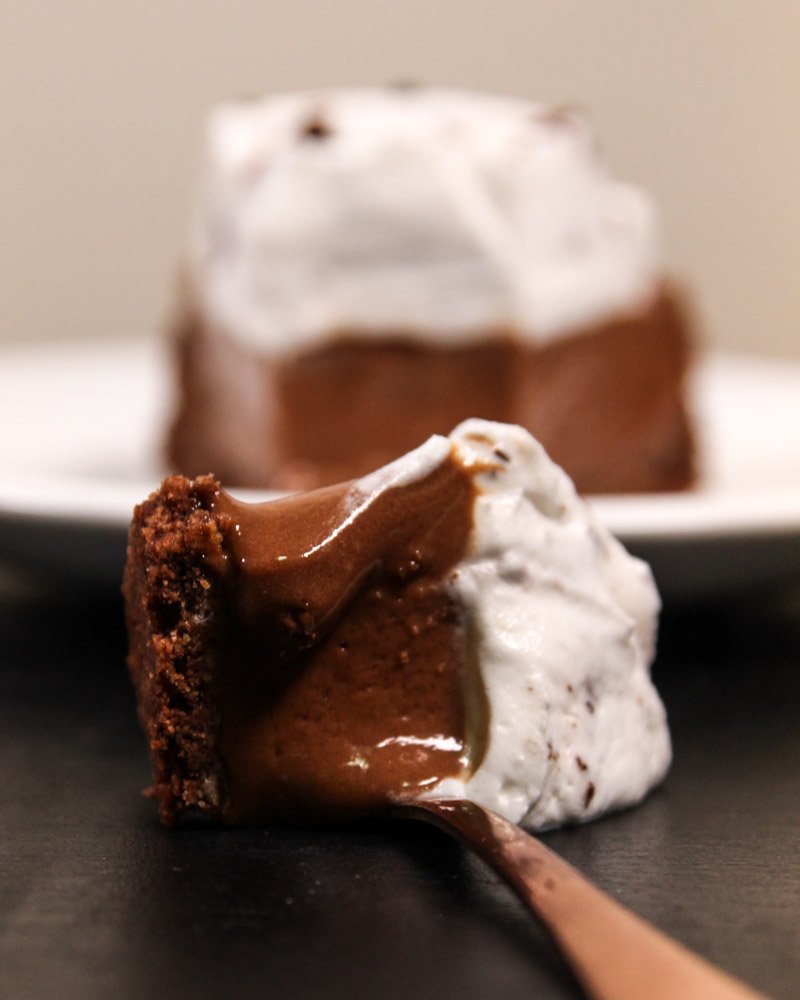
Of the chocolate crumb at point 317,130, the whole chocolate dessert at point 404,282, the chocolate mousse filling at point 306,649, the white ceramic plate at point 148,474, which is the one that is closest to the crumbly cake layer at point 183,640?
the chocolate mousse filling at point 306,649

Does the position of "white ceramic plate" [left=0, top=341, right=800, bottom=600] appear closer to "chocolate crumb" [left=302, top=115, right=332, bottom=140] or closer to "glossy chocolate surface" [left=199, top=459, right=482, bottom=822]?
"glossy chocolate surface" [left=199, top=459, right=482, bottom=822]

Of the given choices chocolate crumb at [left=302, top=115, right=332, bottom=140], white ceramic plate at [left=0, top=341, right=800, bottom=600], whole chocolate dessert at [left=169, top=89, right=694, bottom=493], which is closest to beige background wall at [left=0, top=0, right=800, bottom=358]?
white ceramic plate at [left=0, top=341, right=800, bottom=600]

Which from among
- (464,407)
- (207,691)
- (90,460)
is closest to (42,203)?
(90,460)

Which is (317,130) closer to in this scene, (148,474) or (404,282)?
(404,282)

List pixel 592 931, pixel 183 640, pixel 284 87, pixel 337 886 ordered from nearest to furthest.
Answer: pixel 592 931 < pixel 337 886 < pixel 183 640 < pixel 284 87

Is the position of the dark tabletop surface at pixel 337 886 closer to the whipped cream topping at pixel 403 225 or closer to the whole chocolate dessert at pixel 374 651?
the whole chocolate dessert at pixel 374 651

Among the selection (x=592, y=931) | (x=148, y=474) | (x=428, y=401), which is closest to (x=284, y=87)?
(x=148, y=474)
